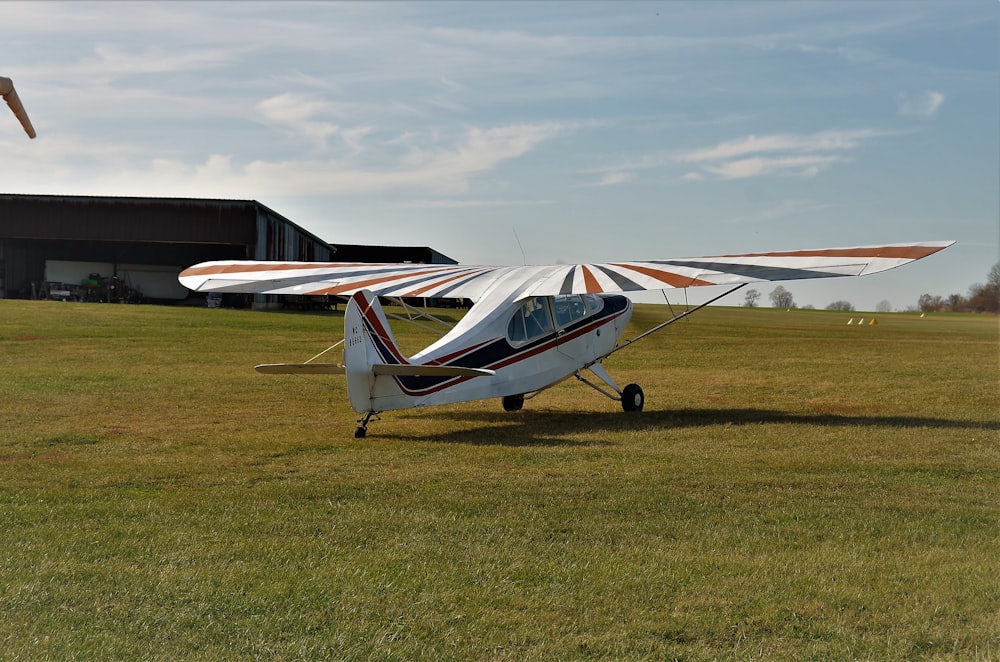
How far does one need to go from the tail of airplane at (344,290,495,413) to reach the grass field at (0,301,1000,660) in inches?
19.0

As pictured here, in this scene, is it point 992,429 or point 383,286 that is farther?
point 383,286

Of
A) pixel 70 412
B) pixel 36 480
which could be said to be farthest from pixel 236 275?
pixel 36 480

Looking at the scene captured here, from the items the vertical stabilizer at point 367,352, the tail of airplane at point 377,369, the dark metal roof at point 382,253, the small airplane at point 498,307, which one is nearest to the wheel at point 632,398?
the small airplane at point 498,307

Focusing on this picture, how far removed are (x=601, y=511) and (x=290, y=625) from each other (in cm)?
289

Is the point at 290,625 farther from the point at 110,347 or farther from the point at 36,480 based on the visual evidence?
the point at 110,347

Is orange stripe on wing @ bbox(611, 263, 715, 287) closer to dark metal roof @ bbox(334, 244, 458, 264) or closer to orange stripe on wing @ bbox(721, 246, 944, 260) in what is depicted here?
orange stripe on wing @ bbox(721, 246, 944, 260)

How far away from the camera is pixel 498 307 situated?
1202 cm

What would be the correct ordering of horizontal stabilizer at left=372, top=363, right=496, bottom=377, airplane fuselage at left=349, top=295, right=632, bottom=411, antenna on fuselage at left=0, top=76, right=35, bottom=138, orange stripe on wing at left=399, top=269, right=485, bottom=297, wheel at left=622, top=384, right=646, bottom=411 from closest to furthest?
antenna on fuselage at left=0, top=76, right=35, bottom=138
horizontal stabilizer at left=372, top=363, right=496, bottom=377
airplane fuselage at left=349, top=295, right=632, bottom=411
orange stripe on wing at left=399, top=269, right=485, bottom=297
wheel at left=622, top=384, right=646, bottom=411

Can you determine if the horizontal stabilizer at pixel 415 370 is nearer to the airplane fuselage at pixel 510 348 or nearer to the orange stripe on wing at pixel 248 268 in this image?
the airplane fuselage at pixel 510 348

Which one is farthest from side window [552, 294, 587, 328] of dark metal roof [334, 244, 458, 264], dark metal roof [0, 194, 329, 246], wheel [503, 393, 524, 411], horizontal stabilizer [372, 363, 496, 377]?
dark metal roof [334, 244, 458, 264]

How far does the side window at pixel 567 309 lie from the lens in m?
13.3

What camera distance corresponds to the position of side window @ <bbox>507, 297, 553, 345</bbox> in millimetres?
12219

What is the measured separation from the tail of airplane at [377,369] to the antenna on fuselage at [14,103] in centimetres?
682

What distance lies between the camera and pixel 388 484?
25.3ft
